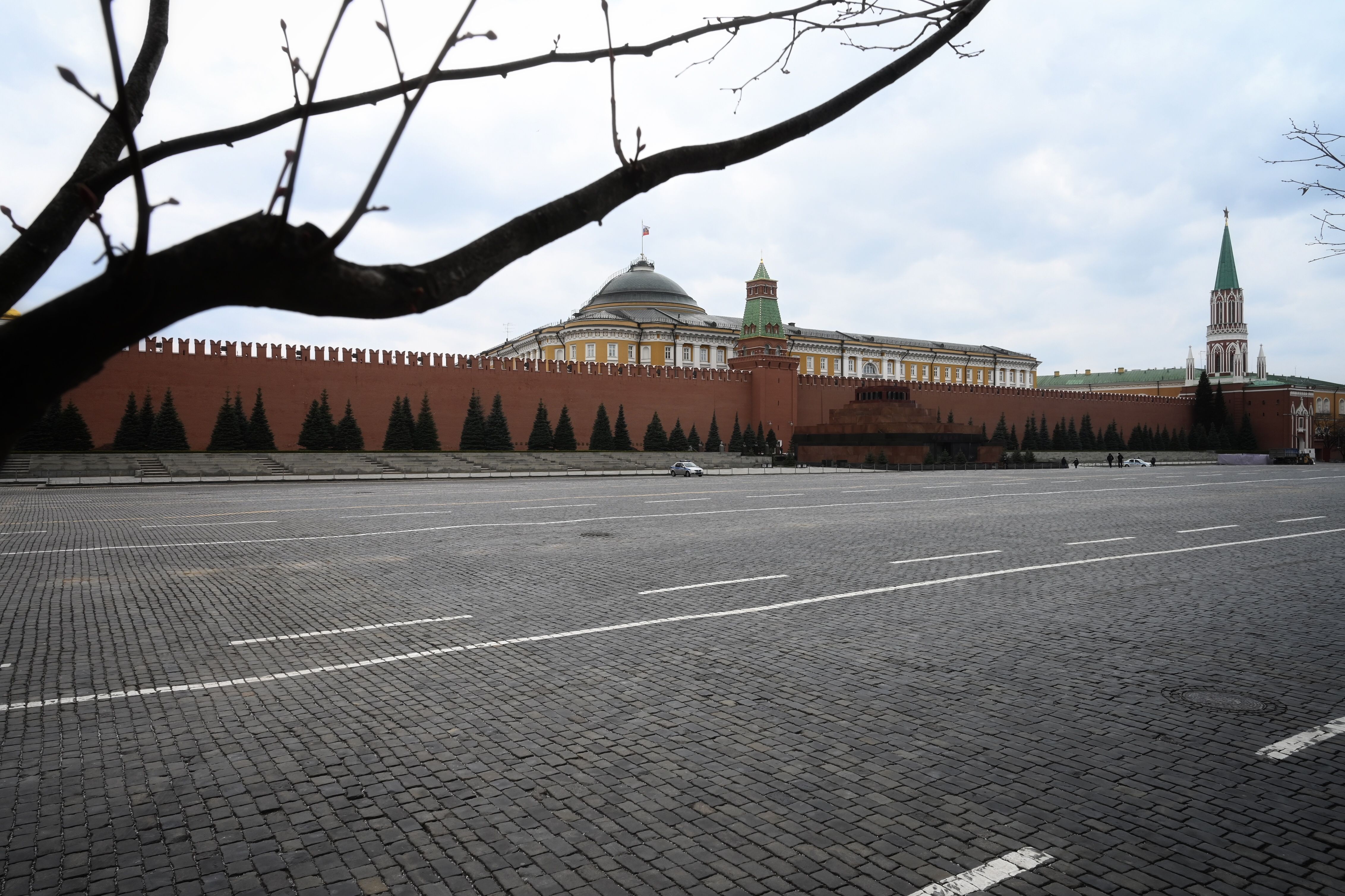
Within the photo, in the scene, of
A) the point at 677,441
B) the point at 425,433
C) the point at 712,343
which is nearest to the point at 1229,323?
the point at 712,343

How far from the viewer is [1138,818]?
3.11 m

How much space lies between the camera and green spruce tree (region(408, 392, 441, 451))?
3475 cm

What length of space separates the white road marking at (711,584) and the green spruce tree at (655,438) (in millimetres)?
33579

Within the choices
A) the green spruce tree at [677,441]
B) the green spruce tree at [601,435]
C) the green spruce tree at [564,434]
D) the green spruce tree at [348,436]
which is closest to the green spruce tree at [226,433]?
the green spruce tree at [348,436]

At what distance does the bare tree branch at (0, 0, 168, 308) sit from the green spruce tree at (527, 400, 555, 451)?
118 feet

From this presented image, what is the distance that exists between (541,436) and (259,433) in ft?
37.3

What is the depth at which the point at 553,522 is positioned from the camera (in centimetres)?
1291

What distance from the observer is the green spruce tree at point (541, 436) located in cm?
3816

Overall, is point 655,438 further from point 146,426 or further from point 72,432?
point 72,432

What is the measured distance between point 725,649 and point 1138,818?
8.90 feet

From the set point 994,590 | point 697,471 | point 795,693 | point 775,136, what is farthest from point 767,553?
point 697,471

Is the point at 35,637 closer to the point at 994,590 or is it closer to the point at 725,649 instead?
the point at 725,649

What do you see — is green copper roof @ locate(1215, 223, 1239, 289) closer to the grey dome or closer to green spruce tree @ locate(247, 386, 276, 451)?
the grey dome

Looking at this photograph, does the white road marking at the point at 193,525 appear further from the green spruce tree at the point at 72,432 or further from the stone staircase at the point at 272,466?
the green spruce tree at the point at 72,432
